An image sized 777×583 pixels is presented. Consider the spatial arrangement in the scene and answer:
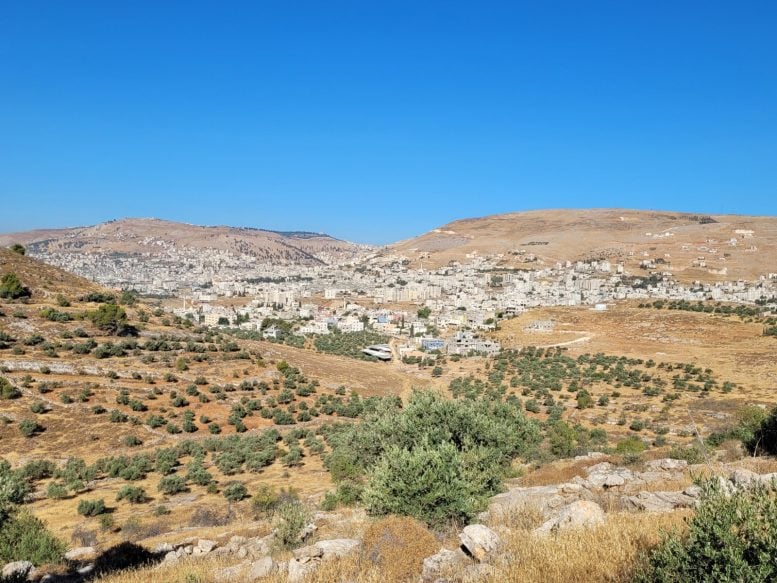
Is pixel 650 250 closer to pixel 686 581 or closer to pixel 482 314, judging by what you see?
pixel 482 314

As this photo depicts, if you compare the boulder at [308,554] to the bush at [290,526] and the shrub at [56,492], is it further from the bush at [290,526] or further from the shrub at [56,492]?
the shrub at [56,492]

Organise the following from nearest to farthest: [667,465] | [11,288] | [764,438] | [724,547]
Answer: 1. [724,547]
2. [667,465]
3. [764,438]
4. [11,288]

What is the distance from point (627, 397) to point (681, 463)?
93.1 ft

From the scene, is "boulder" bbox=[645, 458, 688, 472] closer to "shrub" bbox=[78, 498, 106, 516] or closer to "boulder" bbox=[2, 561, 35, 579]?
"boulder" bbox=[2, 561, 35, 579]

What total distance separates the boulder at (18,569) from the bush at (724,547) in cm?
1073

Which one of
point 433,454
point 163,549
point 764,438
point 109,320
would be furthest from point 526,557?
point 109,320

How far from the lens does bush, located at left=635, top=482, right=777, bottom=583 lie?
3.63m

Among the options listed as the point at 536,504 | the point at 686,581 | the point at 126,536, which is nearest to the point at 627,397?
the point at 536,504

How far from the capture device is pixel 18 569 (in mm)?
8992

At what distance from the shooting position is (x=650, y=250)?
6412 inches

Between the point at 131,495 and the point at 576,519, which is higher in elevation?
the point at 576,519

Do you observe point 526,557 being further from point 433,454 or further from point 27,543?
point 27,543

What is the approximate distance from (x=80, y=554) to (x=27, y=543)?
2.34 m

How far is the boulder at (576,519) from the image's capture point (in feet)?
22.3
